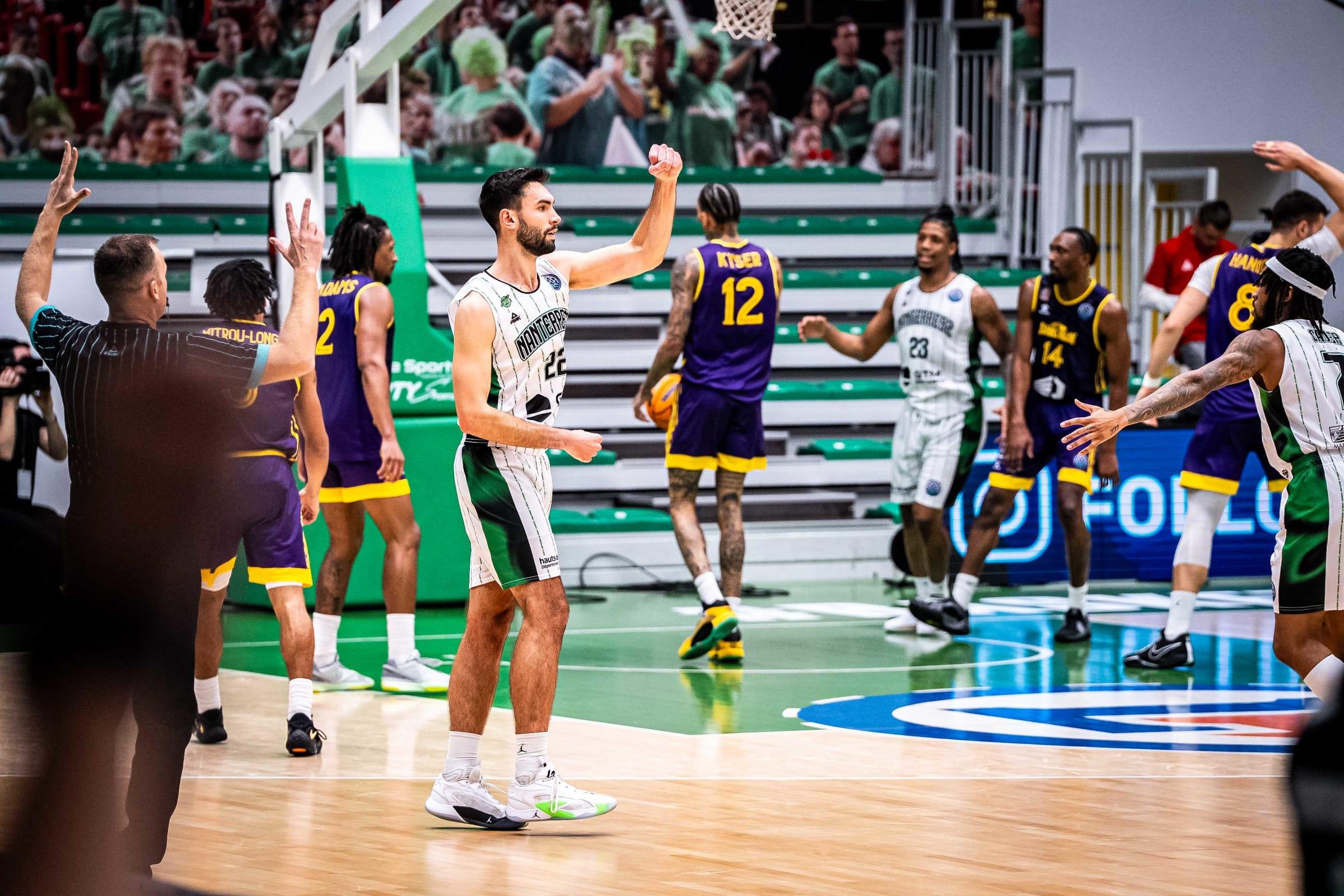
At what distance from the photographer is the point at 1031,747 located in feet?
20.3

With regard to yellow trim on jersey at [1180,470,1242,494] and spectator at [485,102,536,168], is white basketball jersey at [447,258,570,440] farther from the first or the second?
spectator at [485,102,536,168]

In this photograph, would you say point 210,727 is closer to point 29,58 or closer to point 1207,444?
point 1207,444

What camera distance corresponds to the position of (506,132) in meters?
16.4

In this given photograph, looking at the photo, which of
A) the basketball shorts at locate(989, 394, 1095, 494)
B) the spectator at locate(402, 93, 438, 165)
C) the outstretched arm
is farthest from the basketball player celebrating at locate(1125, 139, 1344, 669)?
the spectator at locate(402, 93, 438, 165)

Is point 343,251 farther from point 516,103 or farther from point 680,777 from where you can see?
point 516,103

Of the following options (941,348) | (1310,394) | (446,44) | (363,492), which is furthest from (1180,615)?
(446,44)

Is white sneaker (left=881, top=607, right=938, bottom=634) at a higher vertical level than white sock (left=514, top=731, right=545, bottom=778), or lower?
lower

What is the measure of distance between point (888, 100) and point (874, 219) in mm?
1921

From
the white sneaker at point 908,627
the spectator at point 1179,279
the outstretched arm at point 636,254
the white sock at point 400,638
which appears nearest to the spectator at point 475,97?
the spectator at point 1179,279

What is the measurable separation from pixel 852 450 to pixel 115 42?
8.06 metres

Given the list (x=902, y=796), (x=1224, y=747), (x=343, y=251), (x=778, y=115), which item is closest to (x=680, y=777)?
(x=902, y=796)

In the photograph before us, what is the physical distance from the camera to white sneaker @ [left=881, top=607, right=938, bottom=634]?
9.32 m

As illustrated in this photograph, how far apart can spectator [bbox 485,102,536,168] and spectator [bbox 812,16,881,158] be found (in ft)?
10.5

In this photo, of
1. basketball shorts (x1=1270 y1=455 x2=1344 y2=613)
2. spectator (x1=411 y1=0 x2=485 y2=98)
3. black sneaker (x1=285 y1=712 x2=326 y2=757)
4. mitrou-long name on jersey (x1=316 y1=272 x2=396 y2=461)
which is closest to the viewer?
basketball shorts (x1=1270 y1=455 x2=1344 y2=613)
